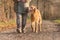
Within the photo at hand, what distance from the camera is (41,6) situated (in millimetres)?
21812

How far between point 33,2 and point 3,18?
5670mm

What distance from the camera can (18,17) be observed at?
436 inches

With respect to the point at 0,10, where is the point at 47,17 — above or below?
below

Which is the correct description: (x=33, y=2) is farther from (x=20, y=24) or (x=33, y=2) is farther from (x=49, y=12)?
(x=20, y=24)

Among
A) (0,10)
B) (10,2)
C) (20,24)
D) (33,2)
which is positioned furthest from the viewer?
(33,2)

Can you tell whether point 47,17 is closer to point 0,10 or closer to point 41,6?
point 41,6

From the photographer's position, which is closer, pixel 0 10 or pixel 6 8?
pixel 0 10

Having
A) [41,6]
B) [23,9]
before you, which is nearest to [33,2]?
[41,6]

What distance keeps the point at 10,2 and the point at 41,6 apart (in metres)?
4.75

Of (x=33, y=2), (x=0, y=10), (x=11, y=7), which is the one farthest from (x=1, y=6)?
(x=33, y=2)

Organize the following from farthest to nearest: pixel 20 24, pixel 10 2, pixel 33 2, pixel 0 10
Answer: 1. pixel 33 2
2. pixel 10 2
3. pixel 0 10
4. pixel 20 24

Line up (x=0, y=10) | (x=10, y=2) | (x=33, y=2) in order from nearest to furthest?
1. (x=0, y=10)
2. (x=10, y=2)
3. (x=33, y=2)

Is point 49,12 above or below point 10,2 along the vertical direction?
below

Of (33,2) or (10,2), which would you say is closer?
(10,2)
